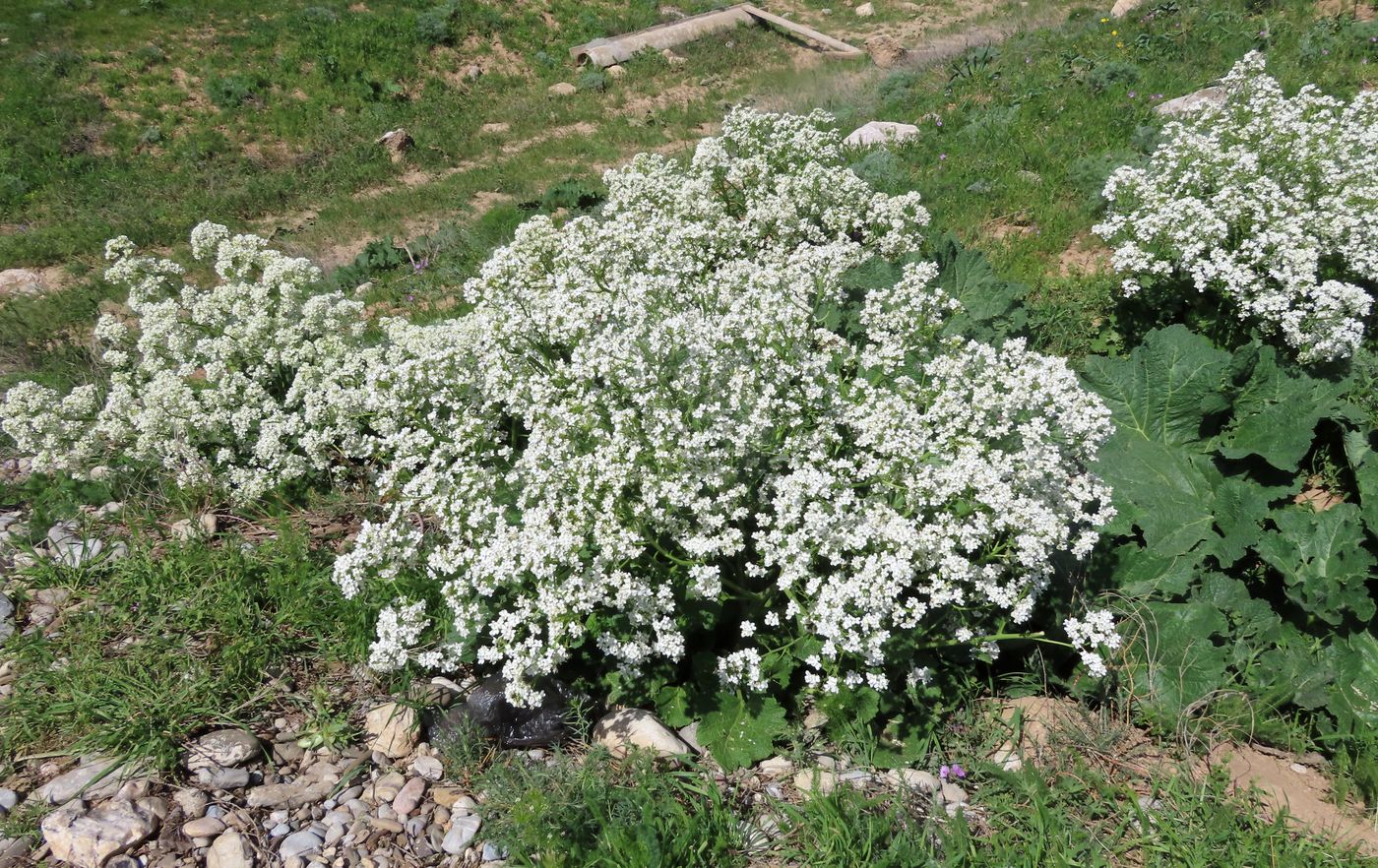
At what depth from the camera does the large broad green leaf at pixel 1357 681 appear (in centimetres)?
414

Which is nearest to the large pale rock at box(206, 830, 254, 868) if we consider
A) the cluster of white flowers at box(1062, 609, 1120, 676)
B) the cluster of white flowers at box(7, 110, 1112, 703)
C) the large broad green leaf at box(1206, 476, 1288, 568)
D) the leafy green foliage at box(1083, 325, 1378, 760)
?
the cluster of white flowers at box(7, 110, 1112, 703)

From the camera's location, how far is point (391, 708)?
4723mm

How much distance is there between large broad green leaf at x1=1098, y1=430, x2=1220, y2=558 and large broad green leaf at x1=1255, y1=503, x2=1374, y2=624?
379mm

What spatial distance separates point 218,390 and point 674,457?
453cm

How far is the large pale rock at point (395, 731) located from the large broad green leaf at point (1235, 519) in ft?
16.3

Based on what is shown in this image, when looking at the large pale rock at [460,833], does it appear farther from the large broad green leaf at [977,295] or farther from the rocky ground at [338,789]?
the large broad green leaf at [977,295]

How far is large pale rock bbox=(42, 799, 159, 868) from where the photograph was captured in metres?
3.82

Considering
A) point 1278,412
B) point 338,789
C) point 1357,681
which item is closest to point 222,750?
point 338,789

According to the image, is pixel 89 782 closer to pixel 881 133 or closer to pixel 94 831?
pixel 94 831

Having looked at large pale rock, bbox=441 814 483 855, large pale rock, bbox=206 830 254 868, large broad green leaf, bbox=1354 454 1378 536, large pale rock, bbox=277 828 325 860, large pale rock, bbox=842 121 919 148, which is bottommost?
large pale rock, bbox=441 814 483 855

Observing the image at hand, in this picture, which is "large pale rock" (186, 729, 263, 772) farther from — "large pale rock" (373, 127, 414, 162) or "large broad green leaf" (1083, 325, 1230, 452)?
"large pale rock" (373, 127, 414, 162)

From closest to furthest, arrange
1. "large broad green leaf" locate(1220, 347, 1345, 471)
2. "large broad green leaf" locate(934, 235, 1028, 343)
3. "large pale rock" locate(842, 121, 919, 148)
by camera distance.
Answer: "large broad green leaf" locate(1220, 347, 1345, 471) < "large broad green leaf" locate(934, 235, 1028, 343) < "large pale rock" locate(842, 121, 919, 148)

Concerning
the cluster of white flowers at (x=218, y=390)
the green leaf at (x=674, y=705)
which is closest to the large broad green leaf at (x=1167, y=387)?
the green leaf at (x=674, y=705)

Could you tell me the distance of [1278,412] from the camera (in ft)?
17.2
